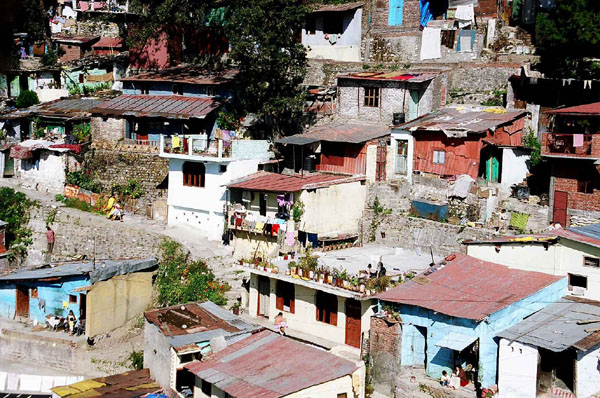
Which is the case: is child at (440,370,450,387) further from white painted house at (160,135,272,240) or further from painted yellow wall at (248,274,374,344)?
white painted house at (160,135,272,240)

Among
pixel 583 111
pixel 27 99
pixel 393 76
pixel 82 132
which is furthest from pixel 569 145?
pixel 27 99

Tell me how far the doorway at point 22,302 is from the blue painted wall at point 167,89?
11216mm

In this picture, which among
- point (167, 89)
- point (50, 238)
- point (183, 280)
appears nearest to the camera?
point (183, 280)

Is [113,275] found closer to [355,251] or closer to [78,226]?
[78,226]

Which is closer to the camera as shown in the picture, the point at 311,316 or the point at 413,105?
the point at 311,316

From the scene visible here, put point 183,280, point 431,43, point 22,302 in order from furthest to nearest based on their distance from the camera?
1. point 431,43
2. point 22,302
3. point 183,280

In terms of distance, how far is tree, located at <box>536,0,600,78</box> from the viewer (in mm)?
28641

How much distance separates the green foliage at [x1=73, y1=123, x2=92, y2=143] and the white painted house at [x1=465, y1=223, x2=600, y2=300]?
19624 millimetres

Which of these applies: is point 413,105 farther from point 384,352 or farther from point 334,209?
point 384,352

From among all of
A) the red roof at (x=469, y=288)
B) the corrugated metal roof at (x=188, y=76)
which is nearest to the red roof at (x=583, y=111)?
Result: the red roof at (x=469, y=288)

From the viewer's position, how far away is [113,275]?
88.8ft

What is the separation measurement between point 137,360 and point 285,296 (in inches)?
193

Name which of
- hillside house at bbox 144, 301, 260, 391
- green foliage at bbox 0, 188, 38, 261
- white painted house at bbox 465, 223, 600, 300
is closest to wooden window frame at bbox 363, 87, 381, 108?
white painted house at bbox 465, 223, 600, 300

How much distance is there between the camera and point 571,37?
29.5m
